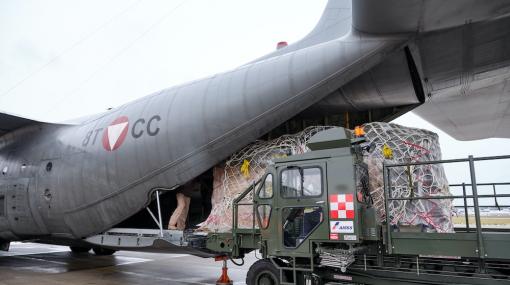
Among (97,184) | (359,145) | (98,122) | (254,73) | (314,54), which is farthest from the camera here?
(98,122)

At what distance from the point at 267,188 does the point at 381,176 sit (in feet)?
6.70

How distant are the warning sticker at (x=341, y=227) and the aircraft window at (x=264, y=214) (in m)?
1.16

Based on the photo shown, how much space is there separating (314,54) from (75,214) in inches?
283

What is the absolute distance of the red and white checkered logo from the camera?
633 cm

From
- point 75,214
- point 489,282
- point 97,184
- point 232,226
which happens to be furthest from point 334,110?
point 75,214

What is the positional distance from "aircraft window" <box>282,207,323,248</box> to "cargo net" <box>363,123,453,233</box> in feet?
3.90

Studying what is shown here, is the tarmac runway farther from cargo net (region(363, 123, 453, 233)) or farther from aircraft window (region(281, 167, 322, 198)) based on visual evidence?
cargo net (region(363, 123, 453, 233))

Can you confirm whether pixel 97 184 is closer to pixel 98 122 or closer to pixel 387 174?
pixel 98 122

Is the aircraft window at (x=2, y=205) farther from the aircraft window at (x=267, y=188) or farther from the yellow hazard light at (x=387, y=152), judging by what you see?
the yellow hazard light at (x=387, y=152)

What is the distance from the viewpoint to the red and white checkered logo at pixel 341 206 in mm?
6329

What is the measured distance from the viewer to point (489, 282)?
5613mm

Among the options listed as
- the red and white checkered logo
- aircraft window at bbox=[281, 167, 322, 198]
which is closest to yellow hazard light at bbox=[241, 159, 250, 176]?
aircraft window at bbox=[281, 167, 322, 198]

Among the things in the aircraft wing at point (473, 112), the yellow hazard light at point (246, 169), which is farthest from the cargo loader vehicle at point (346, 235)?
the aircraft wing at point (473, 112)

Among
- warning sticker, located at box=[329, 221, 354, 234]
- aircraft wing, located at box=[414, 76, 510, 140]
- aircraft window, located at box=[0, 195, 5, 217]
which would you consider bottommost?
warning sticker, located at box=[329, 221, 354, 234]
